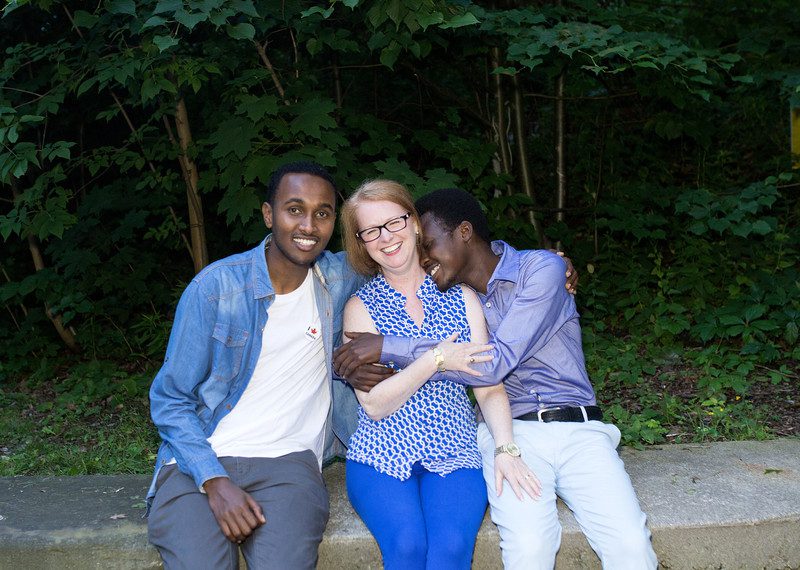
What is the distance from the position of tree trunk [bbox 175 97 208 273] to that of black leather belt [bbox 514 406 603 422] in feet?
10.3

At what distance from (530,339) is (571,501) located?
0.58 meters

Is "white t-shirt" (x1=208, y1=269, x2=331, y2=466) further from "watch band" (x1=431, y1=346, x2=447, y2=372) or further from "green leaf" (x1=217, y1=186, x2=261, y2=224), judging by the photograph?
"green leaf" (x1=217, y1=186, x2=261, y2=224)

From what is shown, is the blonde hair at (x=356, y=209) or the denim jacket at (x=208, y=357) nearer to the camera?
the denim jacket at (x=208, y=357)

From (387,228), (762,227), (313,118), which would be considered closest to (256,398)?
(387,228)

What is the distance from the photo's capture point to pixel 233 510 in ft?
8.08

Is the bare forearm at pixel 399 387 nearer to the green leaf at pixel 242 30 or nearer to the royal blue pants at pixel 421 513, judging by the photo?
the royal blue pants at pixel 421 513

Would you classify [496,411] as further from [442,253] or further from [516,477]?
[442,253]

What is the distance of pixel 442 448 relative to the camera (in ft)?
9.23

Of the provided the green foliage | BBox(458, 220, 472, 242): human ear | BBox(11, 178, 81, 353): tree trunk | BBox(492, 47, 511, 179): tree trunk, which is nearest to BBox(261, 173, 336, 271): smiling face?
BBox(458, 220, 472, 242): human ear

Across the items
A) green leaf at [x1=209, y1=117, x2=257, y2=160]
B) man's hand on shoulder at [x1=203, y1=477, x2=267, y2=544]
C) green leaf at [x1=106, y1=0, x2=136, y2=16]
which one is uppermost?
green leaf at [x1=106, y1=0, x2=136, y2=16]

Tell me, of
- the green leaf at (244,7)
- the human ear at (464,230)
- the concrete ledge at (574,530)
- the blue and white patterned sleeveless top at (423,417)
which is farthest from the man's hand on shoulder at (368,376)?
the green leaf at (244,7)

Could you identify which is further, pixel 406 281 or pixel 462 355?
pixel 406 281

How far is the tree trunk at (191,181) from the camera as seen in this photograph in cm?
530

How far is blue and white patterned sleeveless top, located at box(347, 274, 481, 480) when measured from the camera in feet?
9.14
